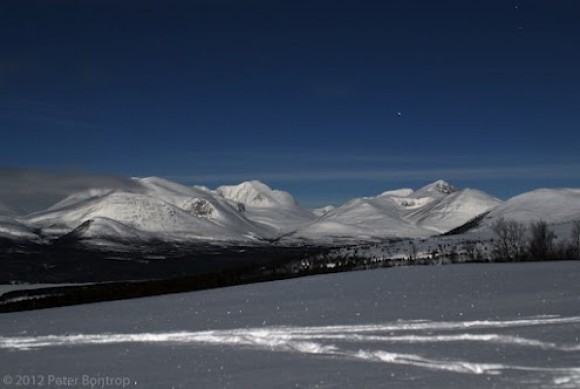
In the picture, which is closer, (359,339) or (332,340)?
(359,339)

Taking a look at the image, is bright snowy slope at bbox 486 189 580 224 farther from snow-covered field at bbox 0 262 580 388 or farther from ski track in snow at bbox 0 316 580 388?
ski track in snow at bbox 0 316 580 388

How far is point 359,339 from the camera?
18.2 metres

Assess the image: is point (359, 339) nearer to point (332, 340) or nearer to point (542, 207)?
point (332, 340)

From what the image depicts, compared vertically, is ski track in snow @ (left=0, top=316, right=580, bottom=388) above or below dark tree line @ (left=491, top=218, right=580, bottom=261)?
below

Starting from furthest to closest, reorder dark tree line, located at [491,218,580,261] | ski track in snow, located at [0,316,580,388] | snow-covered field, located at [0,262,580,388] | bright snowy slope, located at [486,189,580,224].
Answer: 1. bright snowy slope, located at [486,189,580,224]
2. dark tree line, located at [491,218,580,261]
3. ski track in snow, located at [0,316,580,388]
4. snow-covered field, located at [0,262,580,388]

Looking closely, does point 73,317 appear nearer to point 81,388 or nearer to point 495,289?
point 81,388

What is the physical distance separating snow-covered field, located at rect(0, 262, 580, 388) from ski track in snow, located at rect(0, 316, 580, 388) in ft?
0.13

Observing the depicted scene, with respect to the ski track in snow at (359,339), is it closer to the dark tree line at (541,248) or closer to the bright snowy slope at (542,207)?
the dark tree line at (541,248)

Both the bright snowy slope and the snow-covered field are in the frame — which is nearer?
the snow-covered field

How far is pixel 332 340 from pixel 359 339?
2.76 ft

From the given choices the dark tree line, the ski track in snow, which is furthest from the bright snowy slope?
the ski track in snow

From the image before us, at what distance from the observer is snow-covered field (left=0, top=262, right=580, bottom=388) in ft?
45.2

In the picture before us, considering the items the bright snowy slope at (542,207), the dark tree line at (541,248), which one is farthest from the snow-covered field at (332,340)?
the bright snowy slope at (542,207)

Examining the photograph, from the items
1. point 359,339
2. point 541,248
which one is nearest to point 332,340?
point 359,339
